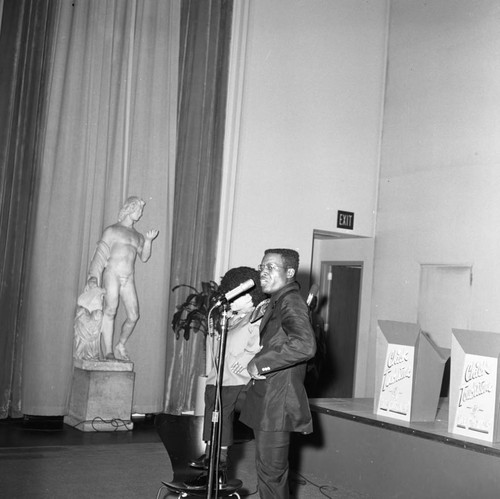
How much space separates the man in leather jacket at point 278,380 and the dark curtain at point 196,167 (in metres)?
4.12

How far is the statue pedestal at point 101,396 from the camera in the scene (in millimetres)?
6066

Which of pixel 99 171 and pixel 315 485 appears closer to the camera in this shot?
pixel 315 485

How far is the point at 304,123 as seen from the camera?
7.84m

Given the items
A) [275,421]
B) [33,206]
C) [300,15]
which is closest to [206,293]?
[33,206]

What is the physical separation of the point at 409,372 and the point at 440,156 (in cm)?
367

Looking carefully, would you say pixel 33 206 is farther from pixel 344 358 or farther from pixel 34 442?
pixel 344 358

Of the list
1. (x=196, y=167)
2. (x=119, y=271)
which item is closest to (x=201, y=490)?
(x=119, y=271)

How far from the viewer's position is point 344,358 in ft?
27.5

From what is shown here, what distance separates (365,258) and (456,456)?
452 cm

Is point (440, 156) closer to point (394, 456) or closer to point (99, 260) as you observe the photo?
point (99, 260)

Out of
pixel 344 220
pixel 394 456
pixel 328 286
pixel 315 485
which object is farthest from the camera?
pixel 328 286

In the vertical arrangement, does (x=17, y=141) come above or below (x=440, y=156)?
below

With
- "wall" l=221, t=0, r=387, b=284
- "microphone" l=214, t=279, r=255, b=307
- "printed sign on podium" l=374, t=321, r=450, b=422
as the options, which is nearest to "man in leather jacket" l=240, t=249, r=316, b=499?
"microphone" l=214, t=279, r=255, b=307

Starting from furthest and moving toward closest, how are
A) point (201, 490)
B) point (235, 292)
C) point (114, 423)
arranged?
1. point (114, 423)
2. point (201, 490)
3. point (235, 292)
